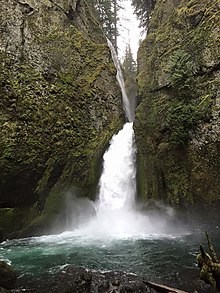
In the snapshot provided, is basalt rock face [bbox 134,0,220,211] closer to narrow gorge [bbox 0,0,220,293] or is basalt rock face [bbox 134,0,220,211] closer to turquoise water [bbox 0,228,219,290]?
narrow gorge [bbox 0,0,220,293]

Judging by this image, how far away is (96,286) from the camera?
265 inches

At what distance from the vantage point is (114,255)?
941 cm

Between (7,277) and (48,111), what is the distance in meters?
9.68

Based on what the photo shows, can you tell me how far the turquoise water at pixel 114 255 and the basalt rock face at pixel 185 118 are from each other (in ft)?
8.10

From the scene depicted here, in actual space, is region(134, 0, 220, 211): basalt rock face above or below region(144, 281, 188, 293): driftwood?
above

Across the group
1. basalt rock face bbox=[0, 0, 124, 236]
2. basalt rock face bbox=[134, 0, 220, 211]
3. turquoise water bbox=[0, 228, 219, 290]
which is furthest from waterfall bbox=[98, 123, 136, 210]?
turquoise water bbox=[0, 228, 219, 290]

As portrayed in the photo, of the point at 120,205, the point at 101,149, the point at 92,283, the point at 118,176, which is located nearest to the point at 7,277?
the point at 92,283

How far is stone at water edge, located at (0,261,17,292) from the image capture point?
6777 millimetres

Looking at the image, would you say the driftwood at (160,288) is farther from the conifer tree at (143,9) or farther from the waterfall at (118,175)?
the conifer tree at (143,9)

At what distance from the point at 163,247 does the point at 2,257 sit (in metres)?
5.99

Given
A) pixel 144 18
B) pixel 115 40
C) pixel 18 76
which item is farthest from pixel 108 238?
pixel 115 40

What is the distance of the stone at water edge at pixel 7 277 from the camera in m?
6.78

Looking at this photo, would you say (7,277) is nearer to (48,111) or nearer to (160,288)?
(160,288)

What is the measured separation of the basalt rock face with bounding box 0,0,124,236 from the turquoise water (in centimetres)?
211
